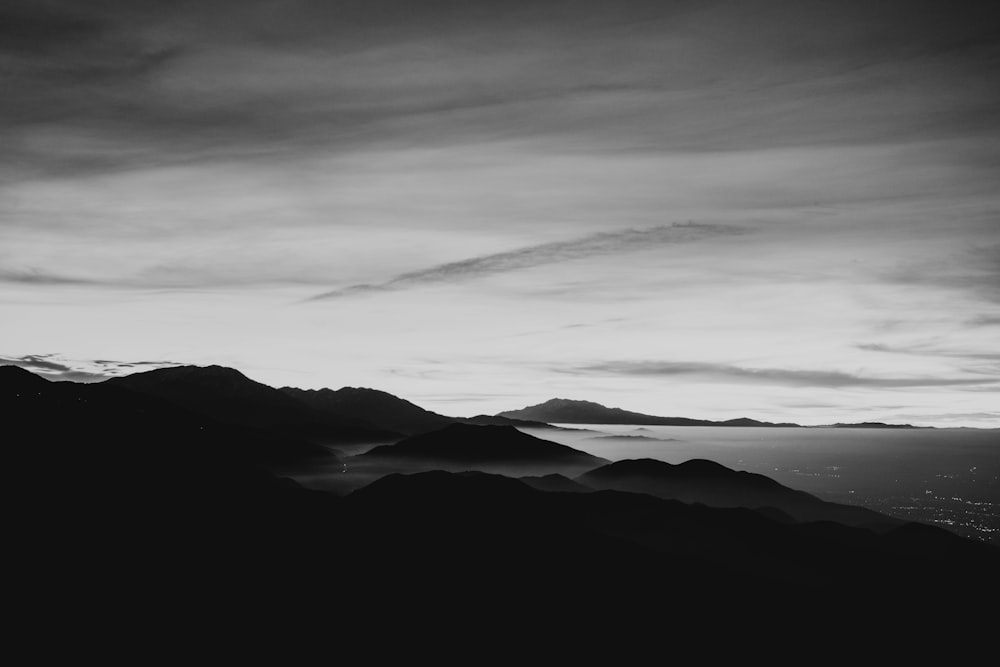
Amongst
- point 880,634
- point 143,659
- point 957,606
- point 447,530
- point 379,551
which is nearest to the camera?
point 143,659

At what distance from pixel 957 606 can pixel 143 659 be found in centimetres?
12033

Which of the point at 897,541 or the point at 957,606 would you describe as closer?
the point at 957,606

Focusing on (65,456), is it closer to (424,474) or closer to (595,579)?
(424,474)

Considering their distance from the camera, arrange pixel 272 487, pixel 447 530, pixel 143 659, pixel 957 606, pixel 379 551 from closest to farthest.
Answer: pixel 143 659 < pixel 957 606 < pixel 379 551 < pixel 447 530 < pixel 272 487

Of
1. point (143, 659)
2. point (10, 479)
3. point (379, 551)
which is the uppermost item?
point (10, 479)

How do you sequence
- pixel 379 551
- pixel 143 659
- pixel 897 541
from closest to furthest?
pixel 143 659 < pixel 379 551 < pixel 897 541

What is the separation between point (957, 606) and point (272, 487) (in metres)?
130

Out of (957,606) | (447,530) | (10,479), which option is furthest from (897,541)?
(10,479)

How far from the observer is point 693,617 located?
329ft

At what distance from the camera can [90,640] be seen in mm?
86750

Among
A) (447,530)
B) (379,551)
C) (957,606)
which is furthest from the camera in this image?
(447,530)

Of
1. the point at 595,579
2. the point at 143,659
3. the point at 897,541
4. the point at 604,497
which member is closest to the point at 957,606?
the point at 897,541

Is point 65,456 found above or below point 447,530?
above

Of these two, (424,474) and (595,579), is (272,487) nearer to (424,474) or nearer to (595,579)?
Result: (424,474)
